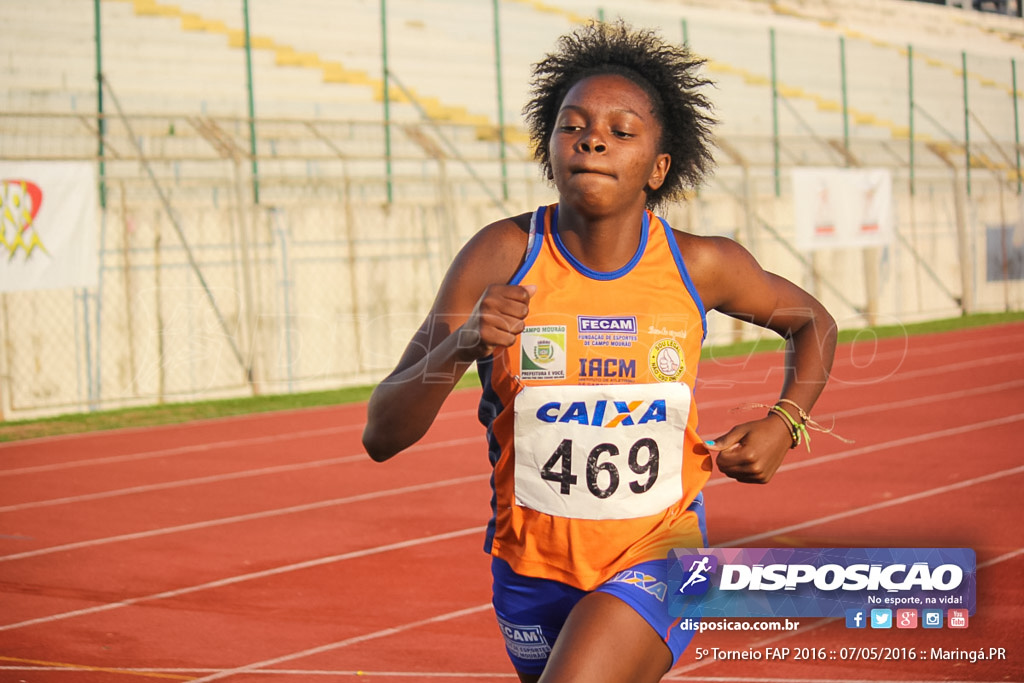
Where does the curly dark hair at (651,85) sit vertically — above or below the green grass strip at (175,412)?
above

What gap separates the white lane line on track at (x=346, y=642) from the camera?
522 centimetres

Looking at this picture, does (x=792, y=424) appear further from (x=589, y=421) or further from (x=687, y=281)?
(x=589, y=421)

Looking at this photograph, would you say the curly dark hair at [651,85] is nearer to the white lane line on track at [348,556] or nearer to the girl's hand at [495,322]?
the girl's hand at [495,322]

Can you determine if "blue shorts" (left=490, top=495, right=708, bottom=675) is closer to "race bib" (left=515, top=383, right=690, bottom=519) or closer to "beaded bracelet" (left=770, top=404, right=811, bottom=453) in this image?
"race bib" (left=515, top=383, right=690, bottom=519)

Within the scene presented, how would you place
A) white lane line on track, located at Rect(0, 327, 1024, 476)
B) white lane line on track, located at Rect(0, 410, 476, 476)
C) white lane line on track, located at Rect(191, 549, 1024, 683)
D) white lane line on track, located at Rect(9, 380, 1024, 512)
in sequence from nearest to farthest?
white lane line on track, located at Rect(191, 549, 1024, 683)
white lane line on track, located at Rect(9, 380, 1024, 512)
white lane line on track, located at Rect(0, 410, 476, 476)
white lane line on track, located at Rect(0, 327, 1024, 476)

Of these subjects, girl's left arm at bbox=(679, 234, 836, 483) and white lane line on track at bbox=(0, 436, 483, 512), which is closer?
girl's left arm at bbox=(679, 234, 836, 483)

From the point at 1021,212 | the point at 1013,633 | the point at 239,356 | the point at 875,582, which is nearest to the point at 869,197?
the point at 1021,212

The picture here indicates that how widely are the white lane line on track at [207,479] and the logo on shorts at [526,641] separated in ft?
22.2

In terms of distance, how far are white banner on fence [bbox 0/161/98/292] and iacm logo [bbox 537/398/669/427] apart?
427 inches

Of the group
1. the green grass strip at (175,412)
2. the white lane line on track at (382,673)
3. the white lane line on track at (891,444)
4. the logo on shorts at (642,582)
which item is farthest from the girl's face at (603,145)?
the green grass strip at (175,412)

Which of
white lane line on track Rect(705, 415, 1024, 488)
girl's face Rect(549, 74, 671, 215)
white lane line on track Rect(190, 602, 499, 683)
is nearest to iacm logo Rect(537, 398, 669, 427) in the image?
girl's face Rect(549, 74, 671, 215)

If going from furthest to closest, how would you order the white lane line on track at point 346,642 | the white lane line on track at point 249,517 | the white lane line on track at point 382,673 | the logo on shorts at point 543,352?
the white lane line on track at point 249,517, the white lane line on track at point 346,642, the white lane line on track at point 382,673, the logo on shorts at point 543,352

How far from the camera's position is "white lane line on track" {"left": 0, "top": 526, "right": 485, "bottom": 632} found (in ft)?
20.3

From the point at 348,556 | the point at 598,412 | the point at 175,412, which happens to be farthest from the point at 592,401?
the point at 175,412
